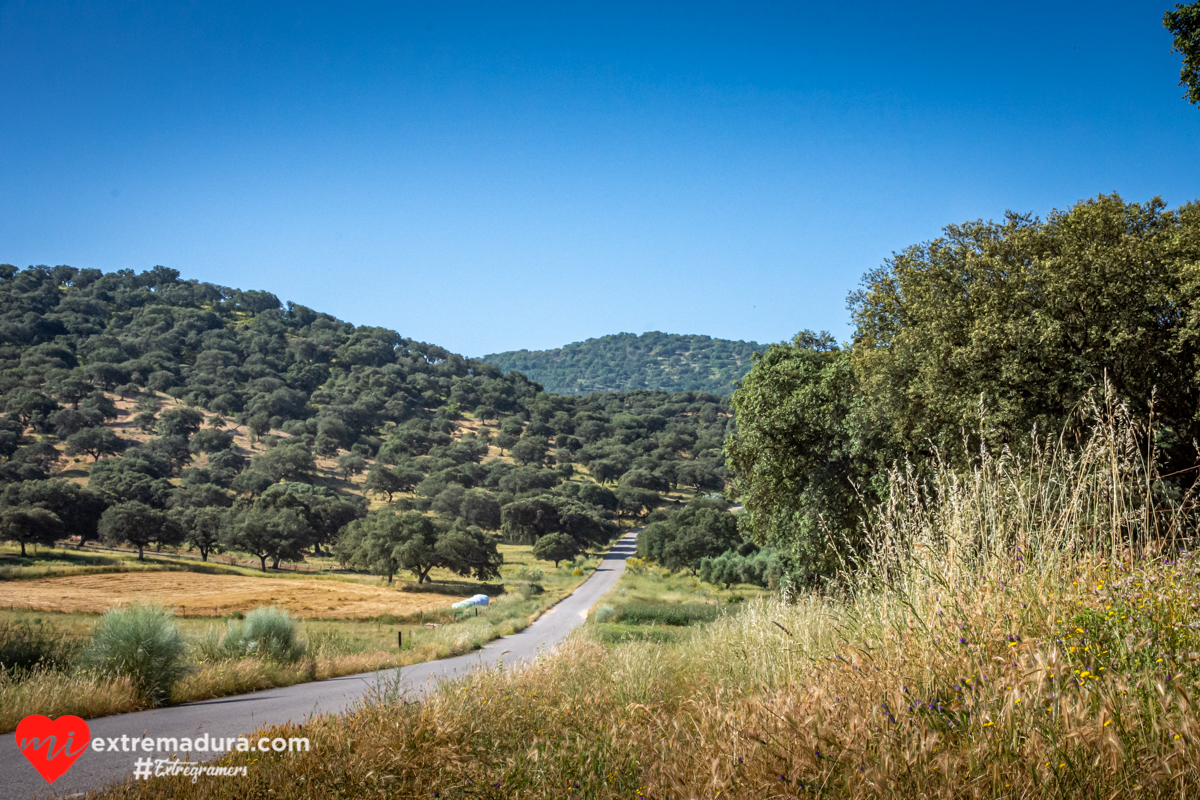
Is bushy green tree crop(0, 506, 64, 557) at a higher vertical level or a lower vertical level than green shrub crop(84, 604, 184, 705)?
lower

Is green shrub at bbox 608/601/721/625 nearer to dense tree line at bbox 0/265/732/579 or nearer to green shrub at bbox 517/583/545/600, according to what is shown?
green shrub at bbox 517/583/545/600

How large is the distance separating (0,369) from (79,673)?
140 m

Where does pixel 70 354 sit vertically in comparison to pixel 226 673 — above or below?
above

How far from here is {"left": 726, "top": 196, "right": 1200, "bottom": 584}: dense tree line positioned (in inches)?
504

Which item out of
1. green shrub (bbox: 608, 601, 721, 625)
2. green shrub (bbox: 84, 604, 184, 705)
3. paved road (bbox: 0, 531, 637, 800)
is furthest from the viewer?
green shrub (bbox: 608, 601, 721, 625)

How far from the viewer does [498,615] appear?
128ft

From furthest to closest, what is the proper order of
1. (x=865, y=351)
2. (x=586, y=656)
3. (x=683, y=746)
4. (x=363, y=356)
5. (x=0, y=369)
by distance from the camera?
(x=363, y=356) < (x=0, y=369) < (x=865, y=351) < (x=586, y=656) < (x=683, y=746)

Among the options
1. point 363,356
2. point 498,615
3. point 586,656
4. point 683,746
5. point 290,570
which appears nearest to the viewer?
point 683,746

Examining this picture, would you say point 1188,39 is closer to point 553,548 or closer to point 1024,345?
point 1024,345

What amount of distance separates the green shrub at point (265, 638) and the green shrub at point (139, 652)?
4941mm

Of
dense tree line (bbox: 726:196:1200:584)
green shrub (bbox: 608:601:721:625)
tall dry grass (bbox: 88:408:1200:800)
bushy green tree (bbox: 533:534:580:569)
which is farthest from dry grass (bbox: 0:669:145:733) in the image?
bushy green tree (bbox: 533:534:580:569)

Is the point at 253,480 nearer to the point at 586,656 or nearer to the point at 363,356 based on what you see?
the point at 363,356

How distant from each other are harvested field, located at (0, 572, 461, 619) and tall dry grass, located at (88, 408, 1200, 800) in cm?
3570

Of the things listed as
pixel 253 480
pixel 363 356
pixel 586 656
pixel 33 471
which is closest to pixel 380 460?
pixel 253 480
